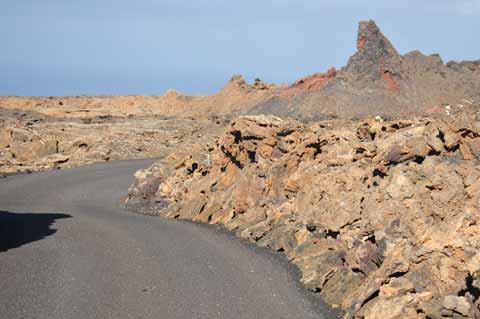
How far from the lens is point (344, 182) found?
1898 cm

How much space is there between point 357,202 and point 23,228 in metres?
13.2

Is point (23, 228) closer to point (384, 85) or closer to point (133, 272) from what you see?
point (133, 272)

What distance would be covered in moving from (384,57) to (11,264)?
108 feet

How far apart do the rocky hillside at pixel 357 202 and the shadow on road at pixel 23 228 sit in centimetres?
492

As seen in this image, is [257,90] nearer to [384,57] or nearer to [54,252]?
[384,57]

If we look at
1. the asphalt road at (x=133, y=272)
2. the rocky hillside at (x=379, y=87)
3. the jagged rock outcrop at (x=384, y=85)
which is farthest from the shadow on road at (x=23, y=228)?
the jagged rock outcrop at (x=384, y=85)

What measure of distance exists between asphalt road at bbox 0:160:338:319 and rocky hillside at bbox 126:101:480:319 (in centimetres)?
129

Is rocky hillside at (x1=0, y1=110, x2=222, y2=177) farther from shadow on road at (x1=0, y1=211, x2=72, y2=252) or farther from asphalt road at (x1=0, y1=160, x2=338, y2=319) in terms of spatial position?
asphalt road at (x1=0, y1=160, x2=338, y2=319)

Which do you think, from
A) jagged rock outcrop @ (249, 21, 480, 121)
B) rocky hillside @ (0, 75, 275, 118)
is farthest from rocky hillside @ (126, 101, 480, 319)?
rocky hillside @ (0, 75, 275, 118)

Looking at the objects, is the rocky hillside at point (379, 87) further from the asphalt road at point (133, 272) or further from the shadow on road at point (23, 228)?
the shadow on road at point (23, 228)

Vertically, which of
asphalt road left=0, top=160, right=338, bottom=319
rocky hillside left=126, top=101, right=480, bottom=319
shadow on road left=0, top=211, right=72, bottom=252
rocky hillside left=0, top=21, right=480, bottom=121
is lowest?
asphalt road left=0, top=160, right=338, bottom=319

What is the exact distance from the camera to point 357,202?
1786 cm

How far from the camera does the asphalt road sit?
13.9 metres

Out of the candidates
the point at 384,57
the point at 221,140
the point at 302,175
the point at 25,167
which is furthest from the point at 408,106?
the point at 25,167
